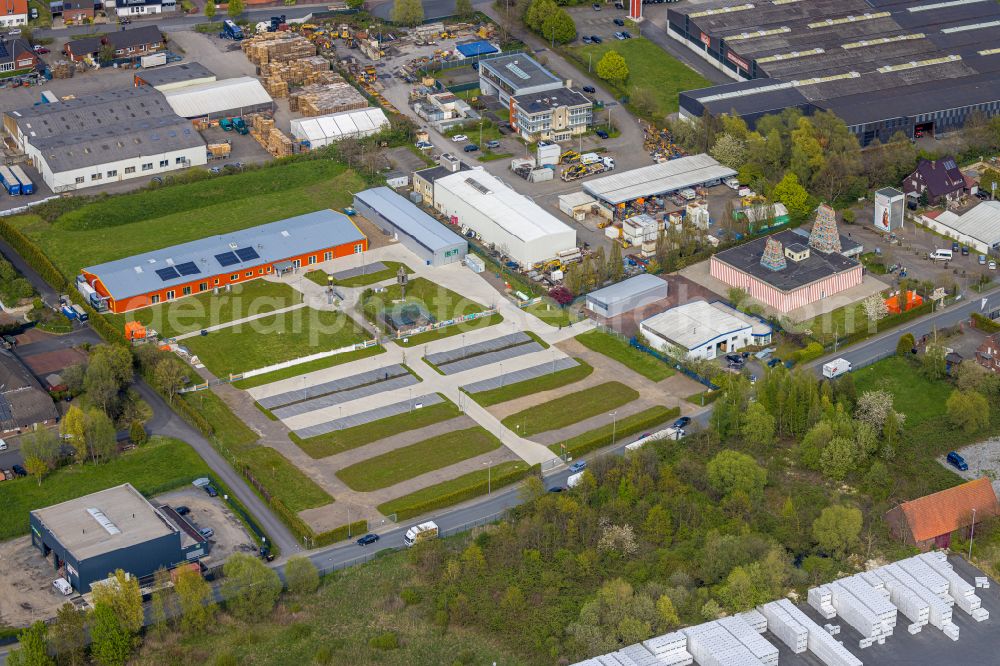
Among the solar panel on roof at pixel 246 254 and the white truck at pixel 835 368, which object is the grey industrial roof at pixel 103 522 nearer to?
the solar panel on roof at pixel 246 254

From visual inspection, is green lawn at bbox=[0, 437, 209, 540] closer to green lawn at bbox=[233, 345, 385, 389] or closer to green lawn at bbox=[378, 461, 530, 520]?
green lawn at bbox=[233, 345, 385, 389]

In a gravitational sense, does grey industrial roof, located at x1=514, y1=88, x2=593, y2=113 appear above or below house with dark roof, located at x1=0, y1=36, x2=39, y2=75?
below

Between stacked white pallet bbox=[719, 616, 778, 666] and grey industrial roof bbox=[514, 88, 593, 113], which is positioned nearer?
stacked white pallet bbox=[719, 616, 778, 666]

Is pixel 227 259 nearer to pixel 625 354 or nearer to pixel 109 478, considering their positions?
pixel 109 478

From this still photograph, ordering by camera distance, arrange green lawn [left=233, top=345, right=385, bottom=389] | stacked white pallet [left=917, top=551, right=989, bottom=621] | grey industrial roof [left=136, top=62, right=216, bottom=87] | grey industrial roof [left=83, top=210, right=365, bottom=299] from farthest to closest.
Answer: grey industrial roof [left=136, top=62, right=216, bottom=87], grey industrial roof [left=83, top=210, right=365, bottom=299], green lawn [left=233, top=345, right=385, bottom=389], stacked white pallet [left=917, top=551, right=989, bottom=621]

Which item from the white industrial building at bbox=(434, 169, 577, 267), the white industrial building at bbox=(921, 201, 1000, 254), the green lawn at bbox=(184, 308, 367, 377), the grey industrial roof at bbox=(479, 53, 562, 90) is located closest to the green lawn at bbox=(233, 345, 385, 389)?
the green lawn at bbox=(184, 308, 367, 377)

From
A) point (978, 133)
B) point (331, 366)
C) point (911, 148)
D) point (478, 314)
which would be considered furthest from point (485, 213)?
point (978, 133)

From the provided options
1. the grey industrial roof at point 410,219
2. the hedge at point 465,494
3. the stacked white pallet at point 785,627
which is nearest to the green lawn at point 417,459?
the hedge at point 465,494

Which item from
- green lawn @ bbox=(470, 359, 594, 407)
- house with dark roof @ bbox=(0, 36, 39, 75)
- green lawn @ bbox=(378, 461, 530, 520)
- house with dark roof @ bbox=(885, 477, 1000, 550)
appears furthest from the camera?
Result: house with dark roof @ bbox=(0, 36, 39, 75)
